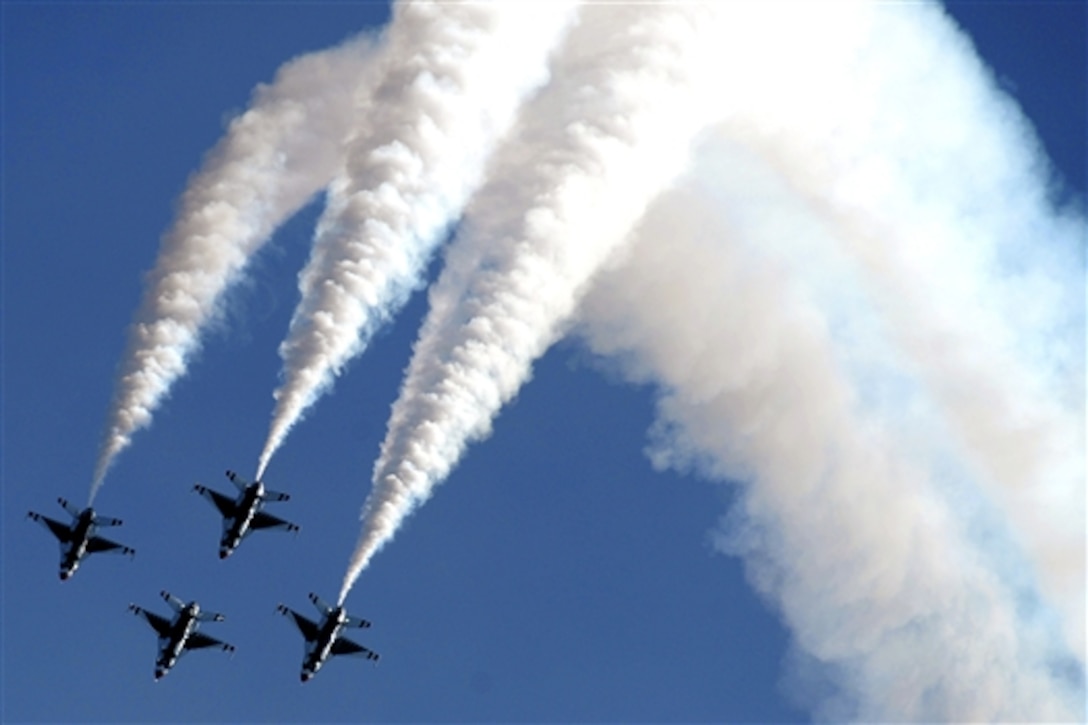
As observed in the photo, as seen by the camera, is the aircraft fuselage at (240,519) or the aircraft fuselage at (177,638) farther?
the aircraft fuselage at (177,638)

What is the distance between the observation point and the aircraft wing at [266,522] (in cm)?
5888

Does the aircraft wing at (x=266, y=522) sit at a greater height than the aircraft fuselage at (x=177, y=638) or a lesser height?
greater

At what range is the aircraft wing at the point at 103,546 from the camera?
60.0 meters

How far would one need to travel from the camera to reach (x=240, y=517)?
5831cm

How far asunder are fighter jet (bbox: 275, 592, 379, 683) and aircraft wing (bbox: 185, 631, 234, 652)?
3.60m

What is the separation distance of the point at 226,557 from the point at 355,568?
30.0 ft

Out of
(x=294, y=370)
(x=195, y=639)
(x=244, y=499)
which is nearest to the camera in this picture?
(x=294, y=370)

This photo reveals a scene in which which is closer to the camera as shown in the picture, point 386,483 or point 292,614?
point 386,483

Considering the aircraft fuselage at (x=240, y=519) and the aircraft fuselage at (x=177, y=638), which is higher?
the aircraft fuselage at (x=240, y=519)

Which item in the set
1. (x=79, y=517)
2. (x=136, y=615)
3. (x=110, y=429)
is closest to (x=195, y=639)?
(x=136, y=615)

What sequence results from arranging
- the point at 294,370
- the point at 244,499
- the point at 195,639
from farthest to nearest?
the point at 195,639
the point at 244,499
the point at 294,370

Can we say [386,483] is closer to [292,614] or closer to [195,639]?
A: [292,614]

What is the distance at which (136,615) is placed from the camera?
61.5 m

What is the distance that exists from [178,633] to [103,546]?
390cm
